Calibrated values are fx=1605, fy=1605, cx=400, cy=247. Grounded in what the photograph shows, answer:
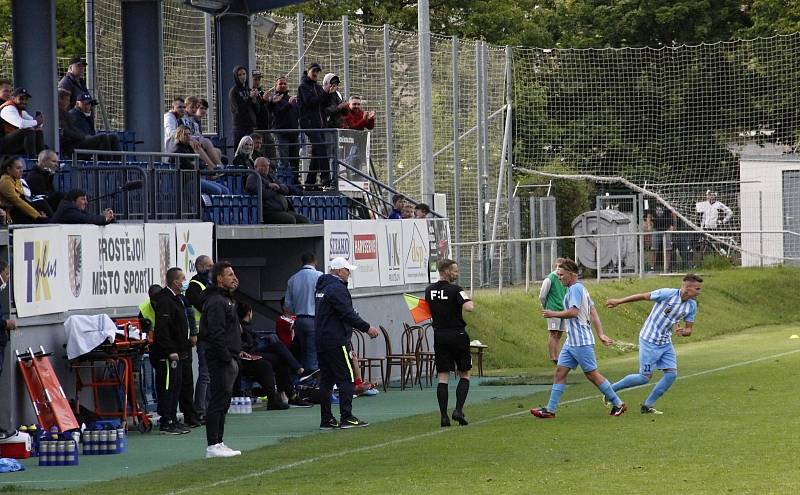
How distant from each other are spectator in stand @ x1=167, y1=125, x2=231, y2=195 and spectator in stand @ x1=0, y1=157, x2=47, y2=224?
4.69 meters

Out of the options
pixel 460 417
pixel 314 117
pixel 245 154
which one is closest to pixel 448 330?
pixel 460 417

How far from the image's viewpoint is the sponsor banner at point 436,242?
98.6 ft

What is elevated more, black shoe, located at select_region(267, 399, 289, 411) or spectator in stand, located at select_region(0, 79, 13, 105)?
spectator in stand, located at select_region(0, 79, 13, 105)

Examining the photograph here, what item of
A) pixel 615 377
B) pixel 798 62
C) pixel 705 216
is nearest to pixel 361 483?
pixel 615 377

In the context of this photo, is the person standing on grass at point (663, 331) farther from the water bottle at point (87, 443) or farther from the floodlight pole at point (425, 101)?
the floodlight pole at point (425, 101)

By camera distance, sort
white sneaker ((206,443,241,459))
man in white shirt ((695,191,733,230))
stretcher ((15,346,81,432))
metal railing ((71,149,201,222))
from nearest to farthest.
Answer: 1. white sneaker ((206,443,241,459))
2. stretcher ((15,346,81,432))
3. metal railing ((71,149,201,222))
4. man in white shirt ((695,191,733,230))

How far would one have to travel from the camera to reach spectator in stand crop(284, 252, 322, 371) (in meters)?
23.6

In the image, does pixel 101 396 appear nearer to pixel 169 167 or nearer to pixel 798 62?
pixel 169 167

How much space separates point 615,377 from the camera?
83.9ft

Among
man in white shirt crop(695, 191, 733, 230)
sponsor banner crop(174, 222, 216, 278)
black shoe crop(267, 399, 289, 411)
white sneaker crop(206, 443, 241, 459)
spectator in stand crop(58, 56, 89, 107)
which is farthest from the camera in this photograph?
man in white shirt crop(695, 191, 733, 230)

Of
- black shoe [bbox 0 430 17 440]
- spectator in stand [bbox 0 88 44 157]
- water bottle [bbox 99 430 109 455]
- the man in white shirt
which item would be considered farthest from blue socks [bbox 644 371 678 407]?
the man in white shirt

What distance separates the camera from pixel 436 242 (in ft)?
99.6

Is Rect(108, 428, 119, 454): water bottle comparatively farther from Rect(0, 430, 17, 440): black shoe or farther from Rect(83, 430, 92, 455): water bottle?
Rect(0, 430, 17, 440): black shoe

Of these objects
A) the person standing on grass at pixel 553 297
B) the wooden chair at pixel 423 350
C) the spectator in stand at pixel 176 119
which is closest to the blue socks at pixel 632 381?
the person standing on grass at pixel 553 297
